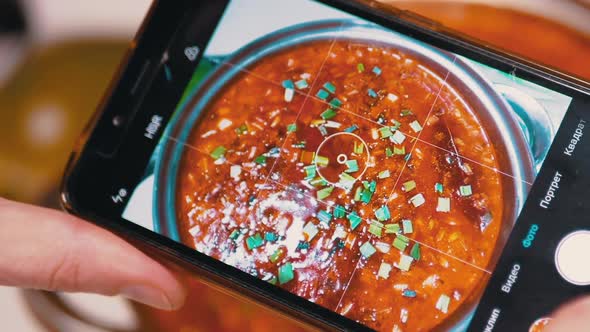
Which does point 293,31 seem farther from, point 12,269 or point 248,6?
point 12,269

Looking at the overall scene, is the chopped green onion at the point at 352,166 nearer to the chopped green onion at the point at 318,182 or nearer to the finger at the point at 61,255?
the chopped green onion at the point at 318,182

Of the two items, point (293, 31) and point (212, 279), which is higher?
point (293, 31)

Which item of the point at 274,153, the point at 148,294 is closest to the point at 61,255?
the point at 148,294

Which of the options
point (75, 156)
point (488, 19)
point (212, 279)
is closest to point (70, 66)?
point (75, 156)

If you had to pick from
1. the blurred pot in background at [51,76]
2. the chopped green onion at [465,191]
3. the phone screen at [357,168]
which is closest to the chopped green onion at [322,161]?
the phone screen at [357,168]

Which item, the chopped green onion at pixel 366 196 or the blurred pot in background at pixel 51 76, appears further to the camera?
the blurred pot in background at pixel 51 76

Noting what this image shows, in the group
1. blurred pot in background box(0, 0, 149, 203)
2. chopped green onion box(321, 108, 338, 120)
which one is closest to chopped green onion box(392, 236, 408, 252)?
chopped green onion box(321, 108, 338, 120)

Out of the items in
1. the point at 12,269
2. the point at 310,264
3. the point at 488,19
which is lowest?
the point at 12,269
